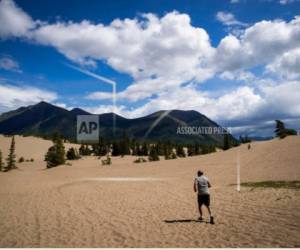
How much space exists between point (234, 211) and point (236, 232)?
4380mm

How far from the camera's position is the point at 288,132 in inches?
3216

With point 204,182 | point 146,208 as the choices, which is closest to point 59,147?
point 146,208

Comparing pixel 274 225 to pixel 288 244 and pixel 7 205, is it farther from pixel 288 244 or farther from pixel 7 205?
pixel 7 205

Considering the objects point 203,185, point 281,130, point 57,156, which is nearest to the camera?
point 203,185

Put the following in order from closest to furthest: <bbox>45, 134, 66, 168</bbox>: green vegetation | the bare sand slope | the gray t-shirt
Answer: the bare sand slope
the gray t-shirt
<bbox>45, 134, 66, 168</bbox>: green vegetation

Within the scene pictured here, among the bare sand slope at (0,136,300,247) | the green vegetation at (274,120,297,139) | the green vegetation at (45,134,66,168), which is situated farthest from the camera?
the green vegetation at (274,120,297,139)

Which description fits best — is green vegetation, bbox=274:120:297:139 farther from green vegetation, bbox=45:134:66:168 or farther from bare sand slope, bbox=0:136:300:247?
bare sand slope, bbox=0:136:300:247

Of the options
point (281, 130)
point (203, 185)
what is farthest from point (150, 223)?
point (281, 130)

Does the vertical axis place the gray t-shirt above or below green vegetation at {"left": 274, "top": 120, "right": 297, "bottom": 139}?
below

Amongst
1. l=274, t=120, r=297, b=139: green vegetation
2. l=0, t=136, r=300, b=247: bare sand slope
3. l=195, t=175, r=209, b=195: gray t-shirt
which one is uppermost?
l=274, t=120, r=297, b=139: green vegetation

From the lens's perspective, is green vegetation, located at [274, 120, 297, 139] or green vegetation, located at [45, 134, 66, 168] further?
green vegetation, located at [274, 120, 297, 139]

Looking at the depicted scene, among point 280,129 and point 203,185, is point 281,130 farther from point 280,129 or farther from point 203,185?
point 203,185

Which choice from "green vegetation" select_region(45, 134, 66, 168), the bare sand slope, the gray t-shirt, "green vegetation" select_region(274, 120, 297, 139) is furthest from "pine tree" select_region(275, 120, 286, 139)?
the gray t-shirt

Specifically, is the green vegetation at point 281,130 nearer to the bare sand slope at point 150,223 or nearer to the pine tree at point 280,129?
the pine tree at point 280,129
